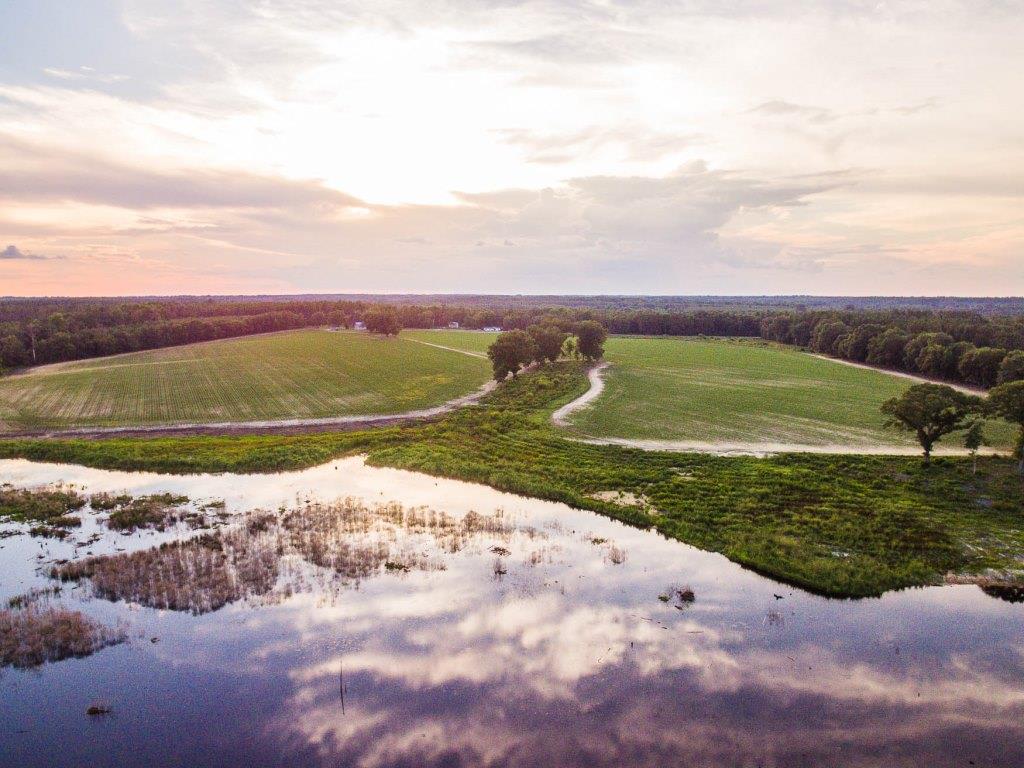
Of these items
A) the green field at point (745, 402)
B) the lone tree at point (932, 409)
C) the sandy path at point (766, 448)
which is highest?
the lone tree at point (932, 409)

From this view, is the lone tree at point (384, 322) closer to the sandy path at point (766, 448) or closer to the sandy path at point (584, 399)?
the sandy path at point (584, 399)

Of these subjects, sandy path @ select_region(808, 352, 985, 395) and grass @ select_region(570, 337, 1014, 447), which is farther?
sandy path @ select_region(808, 352, 985, 395)

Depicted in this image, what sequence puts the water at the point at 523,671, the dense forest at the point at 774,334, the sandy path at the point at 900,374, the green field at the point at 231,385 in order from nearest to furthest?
the water at the point at 523,671
the green field at the point at 231,385
the sandy path at the point at 900,374
the dense forest at the point at 774,334

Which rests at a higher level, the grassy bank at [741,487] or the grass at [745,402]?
the grass at [745,402]

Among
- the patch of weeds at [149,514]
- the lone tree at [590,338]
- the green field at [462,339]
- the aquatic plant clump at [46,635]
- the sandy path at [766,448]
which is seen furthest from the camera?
the green field at [462,339]

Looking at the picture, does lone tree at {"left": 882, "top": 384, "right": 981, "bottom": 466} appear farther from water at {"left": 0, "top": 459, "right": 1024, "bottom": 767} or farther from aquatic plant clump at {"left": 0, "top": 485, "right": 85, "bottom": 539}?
aquatic plant clump at {"left": 0, "top": 485, "right": 85, "bottom": 539}

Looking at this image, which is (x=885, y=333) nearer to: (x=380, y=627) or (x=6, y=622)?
(x=380, y=627)

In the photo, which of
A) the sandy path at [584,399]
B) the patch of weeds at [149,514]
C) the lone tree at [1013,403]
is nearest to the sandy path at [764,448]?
the lone tree at [1013,403]

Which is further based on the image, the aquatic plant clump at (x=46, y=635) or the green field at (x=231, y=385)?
the green field at (x=231, y=385)

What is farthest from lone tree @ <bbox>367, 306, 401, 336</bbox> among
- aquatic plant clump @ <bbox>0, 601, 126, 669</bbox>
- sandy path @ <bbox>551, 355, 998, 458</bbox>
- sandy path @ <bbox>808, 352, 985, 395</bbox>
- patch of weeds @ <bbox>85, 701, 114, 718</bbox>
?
patch of weeds @ <bbox>85, 701, 114, 718</bbox>
